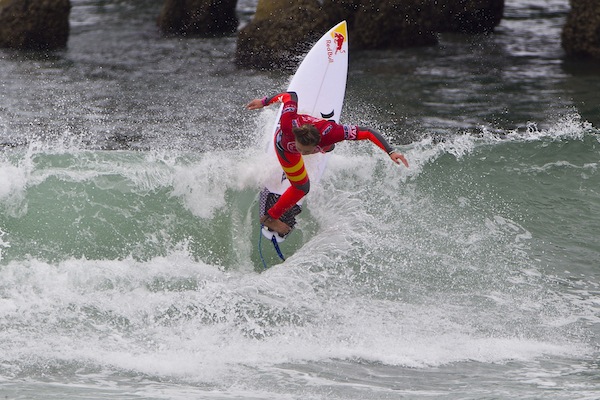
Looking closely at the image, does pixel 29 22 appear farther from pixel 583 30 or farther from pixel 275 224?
pixel 583 30

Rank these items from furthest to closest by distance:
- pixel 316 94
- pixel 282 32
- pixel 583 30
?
1. pixel 583 30
2. pixel 282 32
3. pixel 316 94

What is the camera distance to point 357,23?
15.7m

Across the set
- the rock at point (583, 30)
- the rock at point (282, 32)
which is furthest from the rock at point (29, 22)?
the rock at point (583, 30)

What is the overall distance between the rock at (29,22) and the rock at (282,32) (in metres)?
3.46

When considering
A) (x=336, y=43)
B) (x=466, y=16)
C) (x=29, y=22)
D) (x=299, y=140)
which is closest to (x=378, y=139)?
(x=299, y=140)

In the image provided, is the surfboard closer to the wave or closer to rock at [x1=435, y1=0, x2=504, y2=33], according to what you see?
the wave

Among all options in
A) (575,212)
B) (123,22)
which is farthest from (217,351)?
(123,22)

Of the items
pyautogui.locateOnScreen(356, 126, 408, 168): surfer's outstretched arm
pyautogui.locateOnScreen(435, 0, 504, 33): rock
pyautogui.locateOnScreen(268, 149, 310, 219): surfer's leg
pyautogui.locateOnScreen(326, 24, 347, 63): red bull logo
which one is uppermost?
pyautogui.locateOnScreen(326, 24, 347, 63): red bull logo

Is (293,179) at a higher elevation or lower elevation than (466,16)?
higher

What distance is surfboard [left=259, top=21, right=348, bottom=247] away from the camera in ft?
28.6

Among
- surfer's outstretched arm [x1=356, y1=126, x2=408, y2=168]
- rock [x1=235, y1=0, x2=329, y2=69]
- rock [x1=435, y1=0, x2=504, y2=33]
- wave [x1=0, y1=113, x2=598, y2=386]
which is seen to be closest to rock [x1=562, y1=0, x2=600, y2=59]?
rock [x1=435, y1=0, x2=504, y2=33]

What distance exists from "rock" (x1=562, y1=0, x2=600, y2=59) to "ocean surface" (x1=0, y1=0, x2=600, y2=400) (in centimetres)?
107

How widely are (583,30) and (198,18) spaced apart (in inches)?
264

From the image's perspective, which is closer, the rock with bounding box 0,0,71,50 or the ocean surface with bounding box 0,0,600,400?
the ocean surface with bounding box 0,0,600,400
